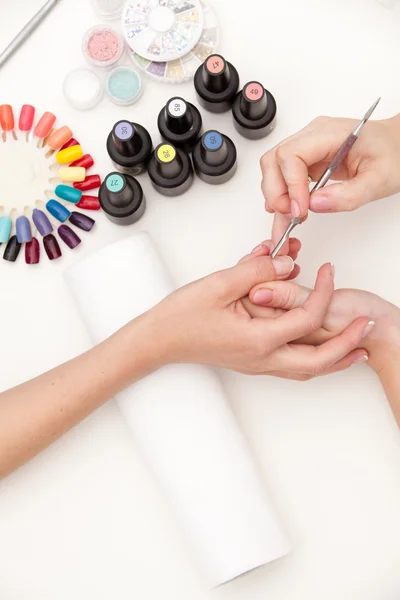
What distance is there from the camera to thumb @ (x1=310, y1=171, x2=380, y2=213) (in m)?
0.72

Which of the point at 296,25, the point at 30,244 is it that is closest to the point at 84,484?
the point at 30,244

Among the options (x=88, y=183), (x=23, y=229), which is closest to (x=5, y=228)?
(x=23, y=229)

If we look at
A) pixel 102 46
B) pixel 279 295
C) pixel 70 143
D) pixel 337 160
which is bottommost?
pixel 279 295

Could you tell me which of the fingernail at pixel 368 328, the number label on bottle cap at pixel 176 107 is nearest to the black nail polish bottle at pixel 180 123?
the number label on bottle cap at pixel 176 107

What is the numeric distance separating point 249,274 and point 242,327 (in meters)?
0.06

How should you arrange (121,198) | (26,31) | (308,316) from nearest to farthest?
1. (308,316)
2. (121,198)
3. (26,31)

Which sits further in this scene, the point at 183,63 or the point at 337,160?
the point at 183,63

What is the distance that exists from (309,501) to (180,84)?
0.60 m

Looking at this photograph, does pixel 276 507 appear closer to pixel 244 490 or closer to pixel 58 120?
pixel 244 490

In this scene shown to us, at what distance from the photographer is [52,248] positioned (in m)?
0.87

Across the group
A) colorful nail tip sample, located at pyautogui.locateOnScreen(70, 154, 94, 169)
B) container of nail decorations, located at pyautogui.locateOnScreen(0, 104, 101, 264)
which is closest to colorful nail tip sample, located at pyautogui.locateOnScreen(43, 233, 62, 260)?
container of nail decorations, located at pyautogui.locateOnScreen(0, 104, 101, 264)

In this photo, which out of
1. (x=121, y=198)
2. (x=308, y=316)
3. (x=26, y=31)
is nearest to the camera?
(x=308, y=316)

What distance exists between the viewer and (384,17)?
2.99 feet

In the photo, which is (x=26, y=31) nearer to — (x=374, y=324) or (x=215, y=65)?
(x=215, y=65)
